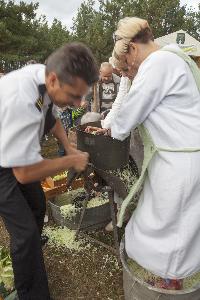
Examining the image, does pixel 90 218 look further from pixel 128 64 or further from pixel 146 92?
pixel 146 92

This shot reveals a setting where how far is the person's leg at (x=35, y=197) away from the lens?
2.77 m

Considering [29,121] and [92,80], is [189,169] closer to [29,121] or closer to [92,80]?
[92,80]

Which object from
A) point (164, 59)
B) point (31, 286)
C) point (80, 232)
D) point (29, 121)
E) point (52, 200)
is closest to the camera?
point (29, 121)

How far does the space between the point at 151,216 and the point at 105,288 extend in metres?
1.15

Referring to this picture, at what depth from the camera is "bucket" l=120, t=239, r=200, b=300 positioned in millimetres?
2488

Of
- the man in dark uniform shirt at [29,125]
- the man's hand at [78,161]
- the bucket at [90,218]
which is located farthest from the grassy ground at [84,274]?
the man's hand at [78,161]

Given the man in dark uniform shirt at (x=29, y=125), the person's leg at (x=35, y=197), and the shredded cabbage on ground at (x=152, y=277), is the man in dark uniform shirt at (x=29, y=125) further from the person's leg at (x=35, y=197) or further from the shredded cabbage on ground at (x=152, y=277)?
the shredded cabbage on ground at (x=152, y=277)

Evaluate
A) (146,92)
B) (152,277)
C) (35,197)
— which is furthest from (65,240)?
(146,92)

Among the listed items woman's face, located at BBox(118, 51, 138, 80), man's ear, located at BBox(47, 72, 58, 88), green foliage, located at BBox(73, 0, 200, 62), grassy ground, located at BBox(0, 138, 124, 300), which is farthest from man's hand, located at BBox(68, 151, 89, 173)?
green foliage, located at BBox(73, 0, 200, 62)

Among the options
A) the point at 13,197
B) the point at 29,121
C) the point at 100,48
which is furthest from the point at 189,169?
the point at 100,48

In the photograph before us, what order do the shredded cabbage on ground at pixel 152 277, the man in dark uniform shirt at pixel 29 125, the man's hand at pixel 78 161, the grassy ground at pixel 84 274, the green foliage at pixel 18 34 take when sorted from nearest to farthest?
the man in dark uniform shirt at pixel 29 125
the man's hand at pixel 78 161
the shredded cabbage on ground at pixel 152 277
the grassy ground at pixel 84 274
the green foliage at pixel 18 34

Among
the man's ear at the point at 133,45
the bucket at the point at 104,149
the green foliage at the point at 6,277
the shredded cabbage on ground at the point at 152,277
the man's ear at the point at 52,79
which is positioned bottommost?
the green foliage at the point at 6,277

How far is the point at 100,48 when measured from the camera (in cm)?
2577

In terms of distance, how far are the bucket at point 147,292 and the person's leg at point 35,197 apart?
81 centimetres
